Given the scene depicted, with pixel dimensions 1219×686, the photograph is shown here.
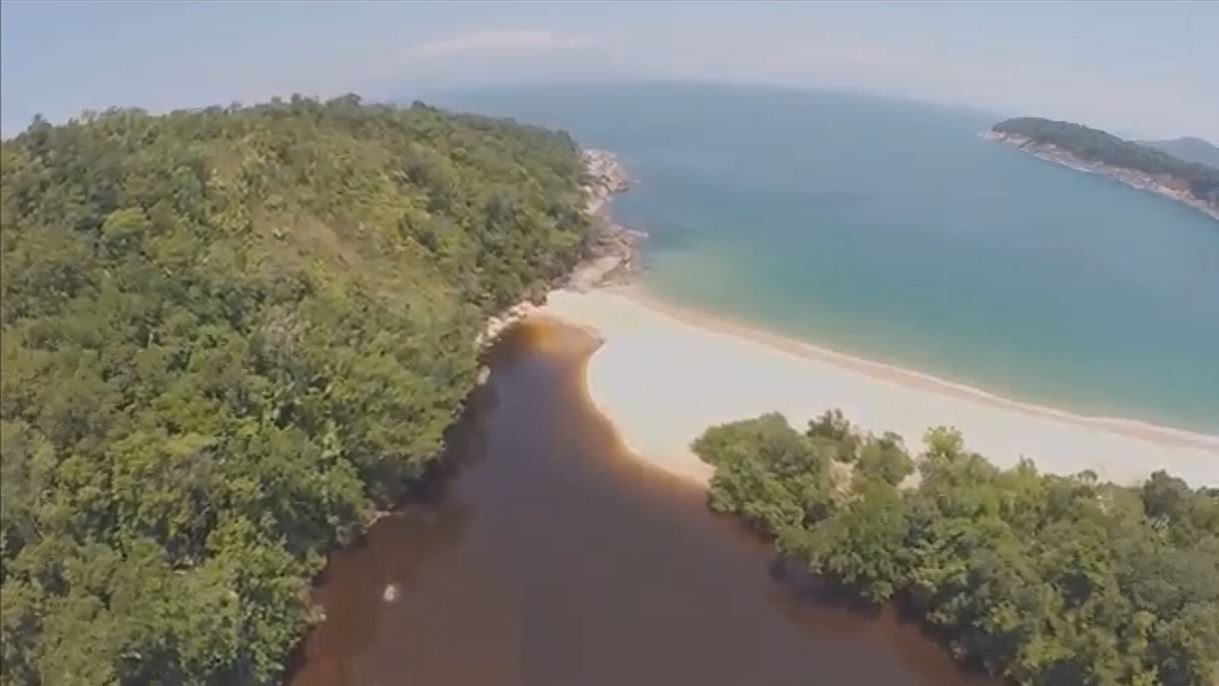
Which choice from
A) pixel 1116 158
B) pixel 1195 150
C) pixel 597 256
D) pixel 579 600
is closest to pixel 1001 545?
pixel 579 600

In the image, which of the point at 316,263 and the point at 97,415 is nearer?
the point at 97,415

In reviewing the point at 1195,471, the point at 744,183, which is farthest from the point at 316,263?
the point at 744,183

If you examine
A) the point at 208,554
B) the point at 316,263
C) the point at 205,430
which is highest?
the point at 316,263

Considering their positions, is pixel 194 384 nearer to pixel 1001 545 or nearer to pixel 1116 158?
pixel 1001 545

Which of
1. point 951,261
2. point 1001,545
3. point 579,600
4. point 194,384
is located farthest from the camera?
point 951,261

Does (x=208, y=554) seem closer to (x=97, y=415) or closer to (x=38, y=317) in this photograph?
(x=97, y=415)

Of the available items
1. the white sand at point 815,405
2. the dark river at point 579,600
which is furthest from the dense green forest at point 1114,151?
the dark river at point 579,600

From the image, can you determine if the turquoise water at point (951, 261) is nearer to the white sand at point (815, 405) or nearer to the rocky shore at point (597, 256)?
the rocky shore at point (597, 256)

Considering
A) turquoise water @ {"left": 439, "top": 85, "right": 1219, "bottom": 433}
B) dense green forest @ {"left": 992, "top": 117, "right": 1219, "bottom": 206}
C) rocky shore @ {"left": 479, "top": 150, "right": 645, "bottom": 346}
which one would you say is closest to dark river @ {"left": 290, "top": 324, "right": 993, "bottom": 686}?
rocky shore @ {"left": 479, "top": 150, "right": 645, "bottom": 346}

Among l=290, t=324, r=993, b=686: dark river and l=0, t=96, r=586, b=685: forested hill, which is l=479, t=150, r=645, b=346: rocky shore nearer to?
l=0, t=96, r=586, b=685: forested hill
